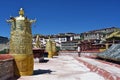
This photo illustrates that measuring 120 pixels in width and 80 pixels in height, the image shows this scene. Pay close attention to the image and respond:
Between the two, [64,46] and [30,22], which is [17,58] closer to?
[30,22]

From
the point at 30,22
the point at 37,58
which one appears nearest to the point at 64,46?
the point at 37,58

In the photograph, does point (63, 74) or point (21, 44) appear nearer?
point (21, 44)

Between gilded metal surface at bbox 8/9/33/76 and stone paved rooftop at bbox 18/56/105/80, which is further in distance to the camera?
gilded metal surface at bbox 8/9/33/76

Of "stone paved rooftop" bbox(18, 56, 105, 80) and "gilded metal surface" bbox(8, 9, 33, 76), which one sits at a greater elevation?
"gilded metal surface" bbox(8, 9, 33, 76)

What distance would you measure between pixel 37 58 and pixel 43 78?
1396 centimetres

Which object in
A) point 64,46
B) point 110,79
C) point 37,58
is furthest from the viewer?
point 64,46

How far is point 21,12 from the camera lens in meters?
13.5

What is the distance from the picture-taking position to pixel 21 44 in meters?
13.1

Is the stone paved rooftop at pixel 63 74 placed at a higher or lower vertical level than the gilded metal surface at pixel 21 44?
lower

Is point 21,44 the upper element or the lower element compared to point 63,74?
upper

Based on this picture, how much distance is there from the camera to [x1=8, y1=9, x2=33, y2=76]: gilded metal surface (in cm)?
1305

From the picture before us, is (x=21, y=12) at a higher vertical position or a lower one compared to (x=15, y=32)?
higher

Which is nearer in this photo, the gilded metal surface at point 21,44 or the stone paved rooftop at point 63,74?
the stone paved rooftop at point 63,74

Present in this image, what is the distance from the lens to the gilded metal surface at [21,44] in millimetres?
13055
